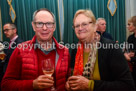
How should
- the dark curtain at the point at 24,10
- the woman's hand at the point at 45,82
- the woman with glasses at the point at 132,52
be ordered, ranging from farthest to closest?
the dark curtain at the point at 24,10 → the woman with glasses at the point at 132,52 → the woman's hand at the point at 45,82

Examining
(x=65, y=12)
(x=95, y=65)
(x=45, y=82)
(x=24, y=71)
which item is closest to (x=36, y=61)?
(x=24, y=71)

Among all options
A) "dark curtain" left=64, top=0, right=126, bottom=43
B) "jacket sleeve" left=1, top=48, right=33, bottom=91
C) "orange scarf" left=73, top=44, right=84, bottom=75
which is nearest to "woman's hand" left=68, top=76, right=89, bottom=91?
"orange scarf" left=73, top=44, right=84, bottom=75

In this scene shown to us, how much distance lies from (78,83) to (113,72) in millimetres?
332

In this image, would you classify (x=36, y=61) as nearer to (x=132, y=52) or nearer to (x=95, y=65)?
(x=95, y=65)

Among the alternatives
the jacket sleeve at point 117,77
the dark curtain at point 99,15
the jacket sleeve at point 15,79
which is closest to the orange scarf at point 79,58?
the jacket sleeve at point 117,77

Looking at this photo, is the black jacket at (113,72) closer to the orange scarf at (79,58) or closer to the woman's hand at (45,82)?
the orange scarf at (79,58)

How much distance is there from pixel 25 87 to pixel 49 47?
0.46 m

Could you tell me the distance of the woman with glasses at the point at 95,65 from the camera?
1.06m

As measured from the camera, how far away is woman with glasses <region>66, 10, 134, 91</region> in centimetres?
106

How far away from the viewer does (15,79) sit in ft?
3.98

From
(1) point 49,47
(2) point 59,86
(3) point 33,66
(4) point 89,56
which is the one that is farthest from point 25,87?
(4) point 89,56

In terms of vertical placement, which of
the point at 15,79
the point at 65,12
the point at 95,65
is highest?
the point at 65,12

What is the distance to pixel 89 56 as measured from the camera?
49.6 inches

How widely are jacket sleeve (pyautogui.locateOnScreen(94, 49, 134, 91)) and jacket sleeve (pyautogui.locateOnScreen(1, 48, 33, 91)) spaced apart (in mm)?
628
